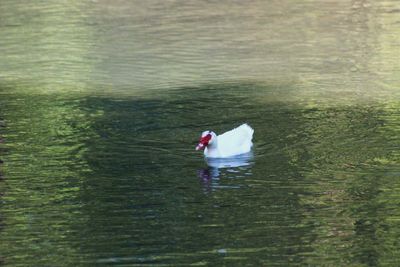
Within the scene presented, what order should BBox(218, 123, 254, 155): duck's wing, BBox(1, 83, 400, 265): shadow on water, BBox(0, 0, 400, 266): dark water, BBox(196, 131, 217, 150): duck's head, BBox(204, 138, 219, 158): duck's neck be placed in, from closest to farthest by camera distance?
BBox(1, 83, 400, 265): shadow on water < BBox(0, 0, 400, 266): dark water < BBox(196, 131, 217, 150): duck's head < BBox(204, 138, 219, 158): duck's neck < BBox(218, 123, 254, 155): duck's wing

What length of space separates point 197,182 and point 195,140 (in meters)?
2.25

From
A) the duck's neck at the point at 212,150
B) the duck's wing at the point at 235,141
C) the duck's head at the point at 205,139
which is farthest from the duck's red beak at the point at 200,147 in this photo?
the duck's wing at the point at 235,141

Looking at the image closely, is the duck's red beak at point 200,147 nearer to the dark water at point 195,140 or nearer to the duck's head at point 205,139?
the duck's head at point 205,139

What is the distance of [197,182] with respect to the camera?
1524 centimetres

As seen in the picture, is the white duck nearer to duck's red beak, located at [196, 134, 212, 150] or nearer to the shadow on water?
duck's red beak, located at [196, 134, 212, 150]

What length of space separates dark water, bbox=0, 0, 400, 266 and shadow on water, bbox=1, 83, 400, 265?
0.03 meters

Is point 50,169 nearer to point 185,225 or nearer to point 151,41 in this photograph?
point 185,225

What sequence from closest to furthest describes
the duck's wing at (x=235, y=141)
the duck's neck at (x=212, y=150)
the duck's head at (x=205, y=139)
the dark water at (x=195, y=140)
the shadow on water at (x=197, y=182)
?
the shadow on water at (x=197, y=182) < the dark water at (x=195, y=140) < the duck's head at (x=205, y=139) < the duck's neck at (x=212, y=150) < the duck's wing at (x=235, y=141)

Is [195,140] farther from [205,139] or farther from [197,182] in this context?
[197,182]

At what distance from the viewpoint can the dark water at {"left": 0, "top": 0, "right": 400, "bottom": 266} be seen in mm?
12758

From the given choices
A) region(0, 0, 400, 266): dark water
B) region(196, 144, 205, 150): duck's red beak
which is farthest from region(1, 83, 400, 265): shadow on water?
region(196, 144, 205, 150): duck's red beak

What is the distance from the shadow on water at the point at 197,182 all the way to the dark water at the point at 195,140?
3 centimetres

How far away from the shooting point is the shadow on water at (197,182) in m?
12.6

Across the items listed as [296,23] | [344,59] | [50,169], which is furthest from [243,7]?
[50,169]
